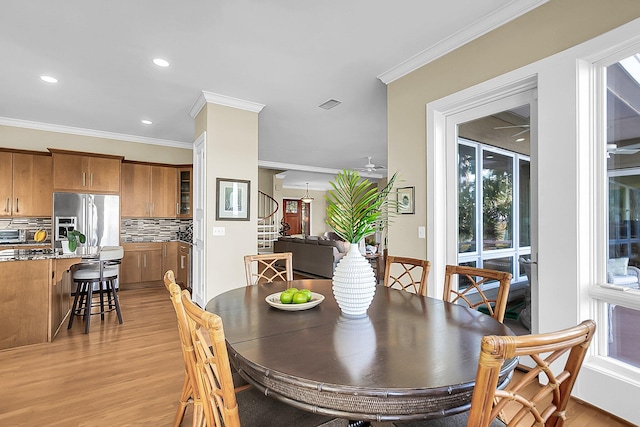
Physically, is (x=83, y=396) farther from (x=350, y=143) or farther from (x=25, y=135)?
(x=350, y=143)

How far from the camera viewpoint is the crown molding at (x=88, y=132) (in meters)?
4.86

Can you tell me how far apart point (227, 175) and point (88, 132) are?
3.23 meters

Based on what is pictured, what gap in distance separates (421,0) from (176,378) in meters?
3.26

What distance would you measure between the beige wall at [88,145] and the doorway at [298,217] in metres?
6.53

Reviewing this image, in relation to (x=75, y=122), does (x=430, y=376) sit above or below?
below

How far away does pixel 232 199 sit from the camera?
3977 millimetres

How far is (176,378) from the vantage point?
93.7 inches

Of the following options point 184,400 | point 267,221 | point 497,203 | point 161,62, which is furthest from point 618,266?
point 267,221

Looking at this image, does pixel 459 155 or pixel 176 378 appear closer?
pixel 176 378

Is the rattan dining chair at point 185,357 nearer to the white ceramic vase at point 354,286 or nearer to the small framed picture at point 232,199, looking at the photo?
the white ceramic vase at point 354,286

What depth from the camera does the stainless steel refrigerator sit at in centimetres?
477

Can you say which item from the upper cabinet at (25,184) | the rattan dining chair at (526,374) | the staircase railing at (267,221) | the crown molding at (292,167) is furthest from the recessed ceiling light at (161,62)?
the staircase railing at (267,221)

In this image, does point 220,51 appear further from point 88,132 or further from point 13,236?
point 13,236

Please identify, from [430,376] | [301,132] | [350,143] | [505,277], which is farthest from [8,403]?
[350,143]
